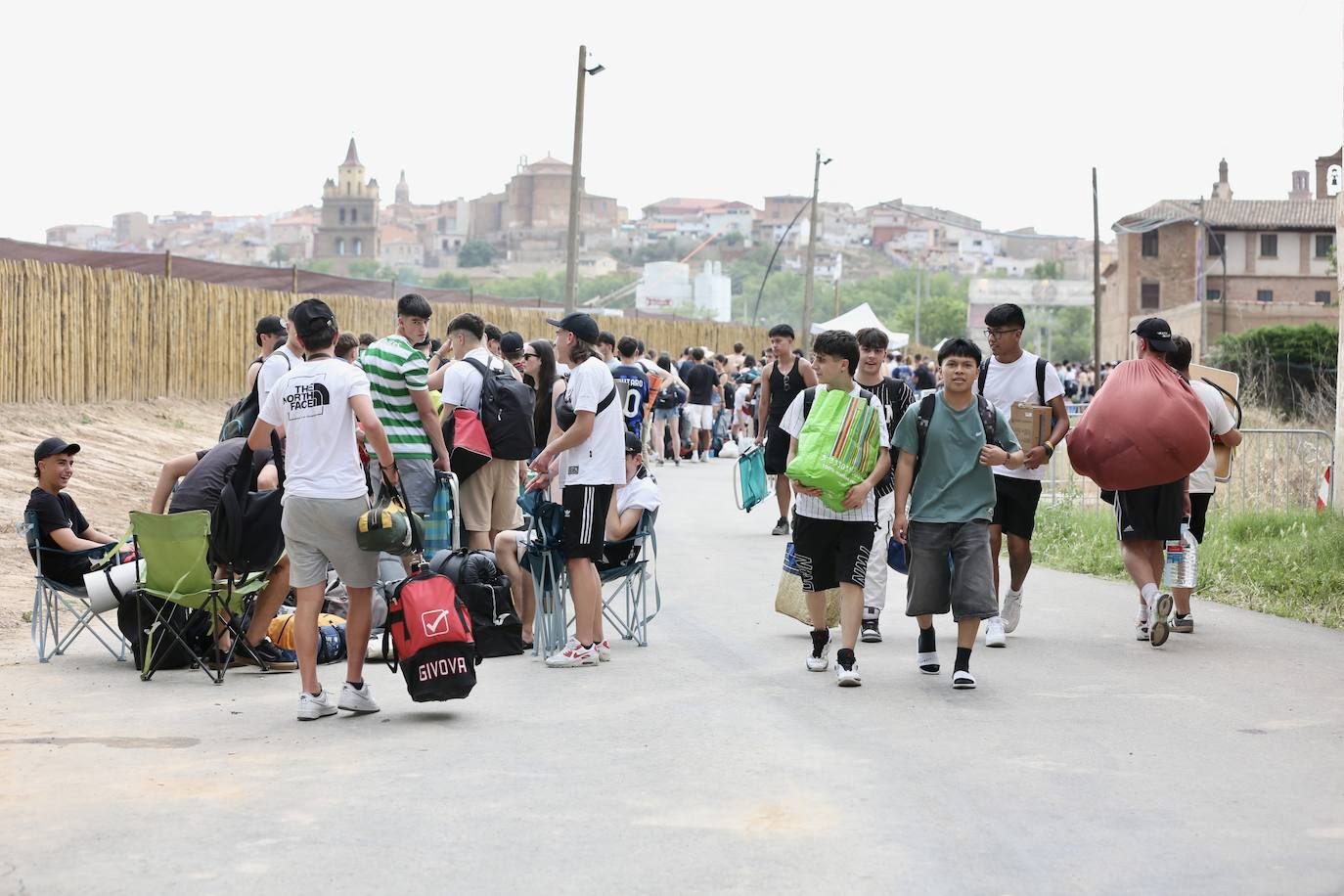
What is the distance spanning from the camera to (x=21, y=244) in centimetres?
1883

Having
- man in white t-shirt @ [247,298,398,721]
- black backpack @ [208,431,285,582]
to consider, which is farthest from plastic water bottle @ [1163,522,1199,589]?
black backpack @ [208,431,285,582]

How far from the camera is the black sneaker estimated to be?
8523 millimetres

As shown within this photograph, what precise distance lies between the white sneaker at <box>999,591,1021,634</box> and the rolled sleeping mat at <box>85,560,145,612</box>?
4.86 metres

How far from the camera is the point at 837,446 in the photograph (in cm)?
798

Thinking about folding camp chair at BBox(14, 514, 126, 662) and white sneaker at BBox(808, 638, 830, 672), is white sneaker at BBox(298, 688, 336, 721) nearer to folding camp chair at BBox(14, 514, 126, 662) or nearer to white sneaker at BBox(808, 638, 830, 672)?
folding camp chair at BBox(14, 514, 126, 662)

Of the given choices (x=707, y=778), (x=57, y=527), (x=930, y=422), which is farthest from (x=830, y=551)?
(x=57, y=527)

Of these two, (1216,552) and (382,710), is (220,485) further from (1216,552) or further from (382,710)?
(1216,552)

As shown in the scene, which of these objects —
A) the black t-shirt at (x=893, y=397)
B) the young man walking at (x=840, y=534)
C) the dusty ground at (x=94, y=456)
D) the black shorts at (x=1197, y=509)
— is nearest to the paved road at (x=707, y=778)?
the young man walking at (x=840, y=534)

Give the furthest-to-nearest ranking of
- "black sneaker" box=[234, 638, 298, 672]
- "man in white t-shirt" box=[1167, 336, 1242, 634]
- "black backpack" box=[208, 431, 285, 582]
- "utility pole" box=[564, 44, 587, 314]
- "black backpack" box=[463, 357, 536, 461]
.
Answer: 1. "utility pole" box=[564, 44, 587, 314]
2. "black backpack" box=[463, 357, 536, 461]
3. "man in white t-shirt" box=[1167, 336, 1242, 634]
4. "black sneaker" box=[234, 638, 298, 672]
5. "black backpack" box=[208, 431, 285, 582]

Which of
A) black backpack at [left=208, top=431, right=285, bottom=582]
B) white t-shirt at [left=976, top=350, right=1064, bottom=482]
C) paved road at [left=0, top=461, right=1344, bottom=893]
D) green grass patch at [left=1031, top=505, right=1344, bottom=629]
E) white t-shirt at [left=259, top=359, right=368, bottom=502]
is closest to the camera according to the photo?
paved road at [left=0, top=461, right=1344, bottom=893]

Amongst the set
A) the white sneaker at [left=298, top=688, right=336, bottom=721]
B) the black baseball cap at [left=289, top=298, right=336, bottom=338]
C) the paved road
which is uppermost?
the black baseball cap at [left=289, top=298, right=336, bottom=338]

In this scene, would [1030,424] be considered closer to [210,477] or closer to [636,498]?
[636,498]

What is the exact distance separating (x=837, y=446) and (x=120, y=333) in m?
15.6

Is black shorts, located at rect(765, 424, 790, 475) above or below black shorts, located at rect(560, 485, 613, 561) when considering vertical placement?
above
